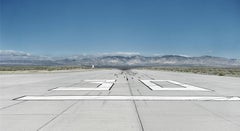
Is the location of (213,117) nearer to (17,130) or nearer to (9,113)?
(17,130)

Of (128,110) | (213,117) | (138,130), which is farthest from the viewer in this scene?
(128,110)

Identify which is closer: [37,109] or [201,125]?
[201,125]

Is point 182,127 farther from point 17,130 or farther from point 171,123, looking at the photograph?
point 17,130

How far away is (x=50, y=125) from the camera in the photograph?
7285 mm

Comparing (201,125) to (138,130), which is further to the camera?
(201,125)

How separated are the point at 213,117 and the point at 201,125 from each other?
1335 millimetres

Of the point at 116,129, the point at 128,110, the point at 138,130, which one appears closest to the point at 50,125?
the point at 116,129

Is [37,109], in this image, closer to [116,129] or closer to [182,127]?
[116,129]

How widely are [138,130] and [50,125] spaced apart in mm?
2357

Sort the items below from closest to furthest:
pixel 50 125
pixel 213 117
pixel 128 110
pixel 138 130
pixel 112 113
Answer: pixel 138 130, pixel 50 125, pixel 213 117, pixel 112 113, pixel 128 110

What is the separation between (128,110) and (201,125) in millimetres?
2961

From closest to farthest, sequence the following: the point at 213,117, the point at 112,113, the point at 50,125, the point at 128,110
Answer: the point at 50,125
the point at 213,117
the point at 112,113
the point at 128,110

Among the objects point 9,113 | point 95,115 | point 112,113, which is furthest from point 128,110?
point 9,113

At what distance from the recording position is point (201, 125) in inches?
290
